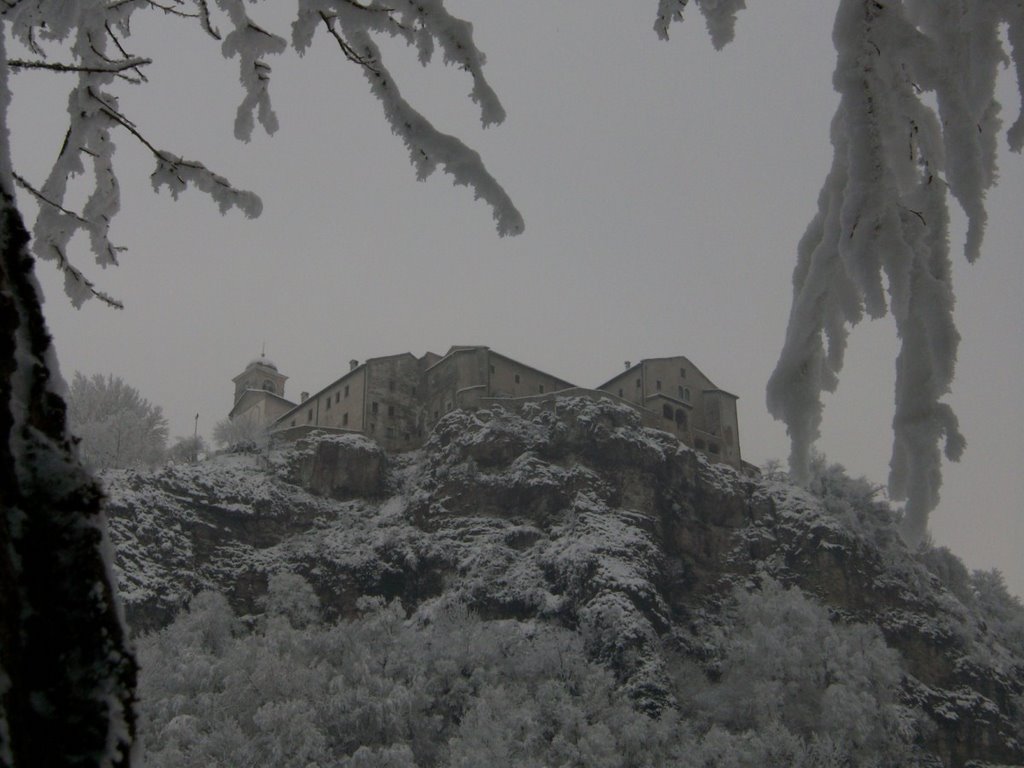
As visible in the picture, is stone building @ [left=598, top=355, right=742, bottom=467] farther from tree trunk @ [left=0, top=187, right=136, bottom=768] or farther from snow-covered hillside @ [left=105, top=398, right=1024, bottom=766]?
tree trunk @ [left=0, top=187, right=136, bottom=768]

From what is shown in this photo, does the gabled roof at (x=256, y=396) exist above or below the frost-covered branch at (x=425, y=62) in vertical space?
above

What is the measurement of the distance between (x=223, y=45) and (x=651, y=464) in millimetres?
63744

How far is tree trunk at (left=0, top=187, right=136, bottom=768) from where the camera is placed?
1662mm

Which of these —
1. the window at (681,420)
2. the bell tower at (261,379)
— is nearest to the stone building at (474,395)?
the window at (681,420)

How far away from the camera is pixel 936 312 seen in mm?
2805

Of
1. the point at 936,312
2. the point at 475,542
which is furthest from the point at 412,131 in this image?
the point at 475,542

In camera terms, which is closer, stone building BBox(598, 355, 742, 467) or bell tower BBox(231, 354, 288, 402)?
stone building BBox(598, 355, 742, 467)

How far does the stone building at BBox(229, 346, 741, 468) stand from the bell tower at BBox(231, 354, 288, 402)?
11546 mm

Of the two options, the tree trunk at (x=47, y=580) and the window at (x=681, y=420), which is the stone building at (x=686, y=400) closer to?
the window at (x=681, y=420)

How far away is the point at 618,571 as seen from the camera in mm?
57656

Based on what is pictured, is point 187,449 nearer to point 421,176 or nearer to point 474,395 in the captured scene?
point 474,395

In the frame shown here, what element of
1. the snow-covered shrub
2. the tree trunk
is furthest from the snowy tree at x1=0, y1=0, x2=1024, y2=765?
the snow-covered shrub

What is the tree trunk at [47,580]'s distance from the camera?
65.4 inches

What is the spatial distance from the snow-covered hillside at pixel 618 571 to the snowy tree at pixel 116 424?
277 inches
